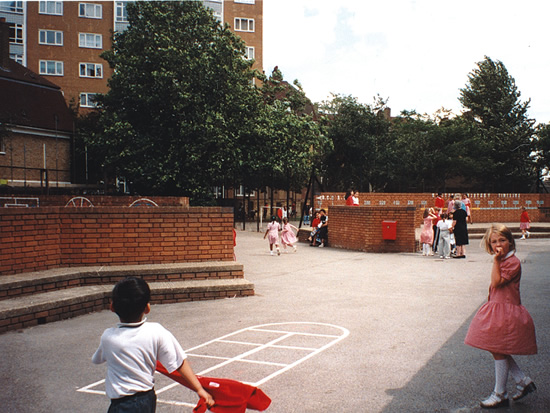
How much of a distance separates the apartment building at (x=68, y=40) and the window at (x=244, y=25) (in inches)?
262

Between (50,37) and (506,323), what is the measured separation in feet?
180

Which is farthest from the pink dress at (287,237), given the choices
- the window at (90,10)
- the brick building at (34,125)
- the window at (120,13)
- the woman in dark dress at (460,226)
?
the window at (90,10)

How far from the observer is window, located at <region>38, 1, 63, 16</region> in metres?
51.2

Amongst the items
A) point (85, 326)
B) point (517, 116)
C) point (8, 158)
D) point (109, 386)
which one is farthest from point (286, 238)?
point (517, 116)

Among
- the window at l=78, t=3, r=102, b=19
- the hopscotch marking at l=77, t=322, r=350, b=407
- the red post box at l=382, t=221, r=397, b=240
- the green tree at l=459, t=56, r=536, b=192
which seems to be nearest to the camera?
the hopscotch marking at l=77, t=322, r=350, b=407

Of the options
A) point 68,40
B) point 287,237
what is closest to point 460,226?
point 287,237

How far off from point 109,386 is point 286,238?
1710 cm

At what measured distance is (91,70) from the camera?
5247cm

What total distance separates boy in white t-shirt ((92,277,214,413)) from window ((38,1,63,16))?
182 ft

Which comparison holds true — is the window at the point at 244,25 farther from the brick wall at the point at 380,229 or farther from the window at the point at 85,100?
the brick wall at the point at 380,229

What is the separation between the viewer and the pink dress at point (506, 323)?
14.6 ft

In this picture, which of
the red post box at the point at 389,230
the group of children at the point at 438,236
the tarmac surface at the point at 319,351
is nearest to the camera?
the tarmac surface at the point at 319,351

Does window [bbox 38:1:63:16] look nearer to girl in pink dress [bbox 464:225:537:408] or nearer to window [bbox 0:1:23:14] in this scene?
window [bbox 0:1:23:14]

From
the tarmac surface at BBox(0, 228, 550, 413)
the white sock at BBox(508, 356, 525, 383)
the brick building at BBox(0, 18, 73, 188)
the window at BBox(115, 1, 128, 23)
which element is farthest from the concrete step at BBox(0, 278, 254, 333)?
the window at BBox(115, 1, 128, 23)
